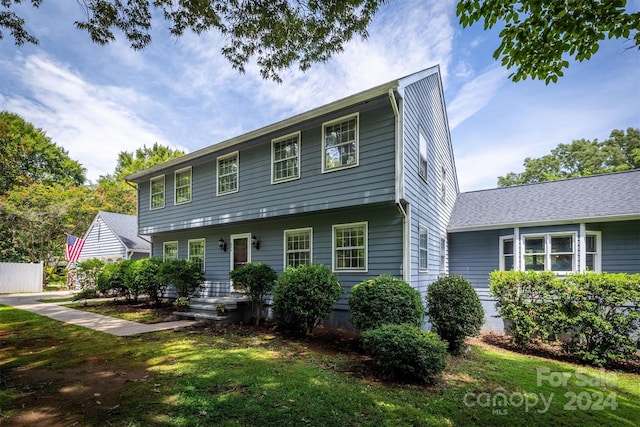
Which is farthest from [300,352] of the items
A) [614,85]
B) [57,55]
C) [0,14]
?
[614,85]

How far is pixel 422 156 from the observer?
896 cm

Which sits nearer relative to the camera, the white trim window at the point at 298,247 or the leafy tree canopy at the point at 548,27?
the leafy tree canopy at the point at 548,27

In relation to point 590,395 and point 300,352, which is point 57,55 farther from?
point 590,395

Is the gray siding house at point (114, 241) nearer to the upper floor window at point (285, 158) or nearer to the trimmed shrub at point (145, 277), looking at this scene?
the trimmed shrub at point (145, 277)

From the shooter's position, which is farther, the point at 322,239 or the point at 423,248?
the point at 322,239

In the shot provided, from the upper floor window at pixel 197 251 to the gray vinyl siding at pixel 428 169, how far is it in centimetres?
827

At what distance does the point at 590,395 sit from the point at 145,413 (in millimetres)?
6091

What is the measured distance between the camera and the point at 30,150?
27.7 m

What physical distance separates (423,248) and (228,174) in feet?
22.6

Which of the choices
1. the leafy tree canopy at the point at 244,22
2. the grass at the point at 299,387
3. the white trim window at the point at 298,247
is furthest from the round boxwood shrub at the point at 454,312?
the leafy tree canopy at the point at 244,22

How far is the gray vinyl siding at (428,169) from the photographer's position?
24.9ft

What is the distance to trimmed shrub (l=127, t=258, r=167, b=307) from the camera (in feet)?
37.5

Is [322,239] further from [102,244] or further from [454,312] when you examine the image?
[102,244]

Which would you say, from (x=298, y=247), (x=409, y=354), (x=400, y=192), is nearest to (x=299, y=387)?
(x=409, y=354)
